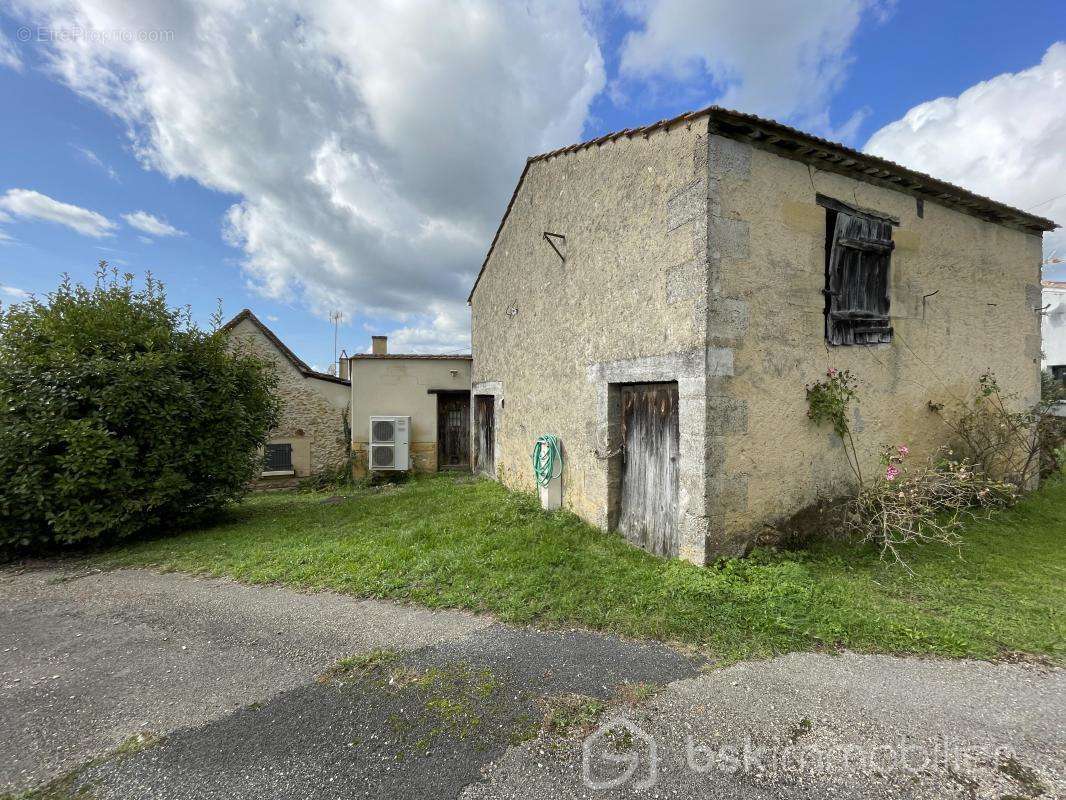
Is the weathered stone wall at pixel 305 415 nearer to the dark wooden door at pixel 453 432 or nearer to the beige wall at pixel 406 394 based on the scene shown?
the beige wall at pixel 406 394

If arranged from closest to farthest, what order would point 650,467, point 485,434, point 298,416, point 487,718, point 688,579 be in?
point 487,718 → point 688,579 → point 650,467 → point 485,434 → point 298,416

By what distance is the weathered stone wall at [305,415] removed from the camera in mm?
12156

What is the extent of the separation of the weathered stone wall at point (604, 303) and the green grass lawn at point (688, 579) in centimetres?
69

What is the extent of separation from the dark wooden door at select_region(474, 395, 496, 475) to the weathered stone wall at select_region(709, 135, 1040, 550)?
6.56 meters

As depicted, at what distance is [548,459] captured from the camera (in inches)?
264

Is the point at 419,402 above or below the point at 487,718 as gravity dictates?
above

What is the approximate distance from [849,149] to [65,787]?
25.0ft

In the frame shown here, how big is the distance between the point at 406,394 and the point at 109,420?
653cm

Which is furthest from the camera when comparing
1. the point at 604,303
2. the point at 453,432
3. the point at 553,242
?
the point at 453,432

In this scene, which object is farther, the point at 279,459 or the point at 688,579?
the point at 279,459

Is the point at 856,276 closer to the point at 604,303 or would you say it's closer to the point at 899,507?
the point at 899,507

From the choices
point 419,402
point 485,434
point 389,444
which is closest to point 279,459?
point 389,444

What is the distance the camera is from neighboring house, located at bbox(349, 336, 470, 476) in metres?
11.9

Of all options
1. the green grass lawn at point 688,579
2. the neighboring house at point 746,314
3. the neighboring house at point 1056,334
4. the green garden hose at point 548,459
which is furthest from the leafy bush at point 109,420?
the neighboring house at point 1056,334
